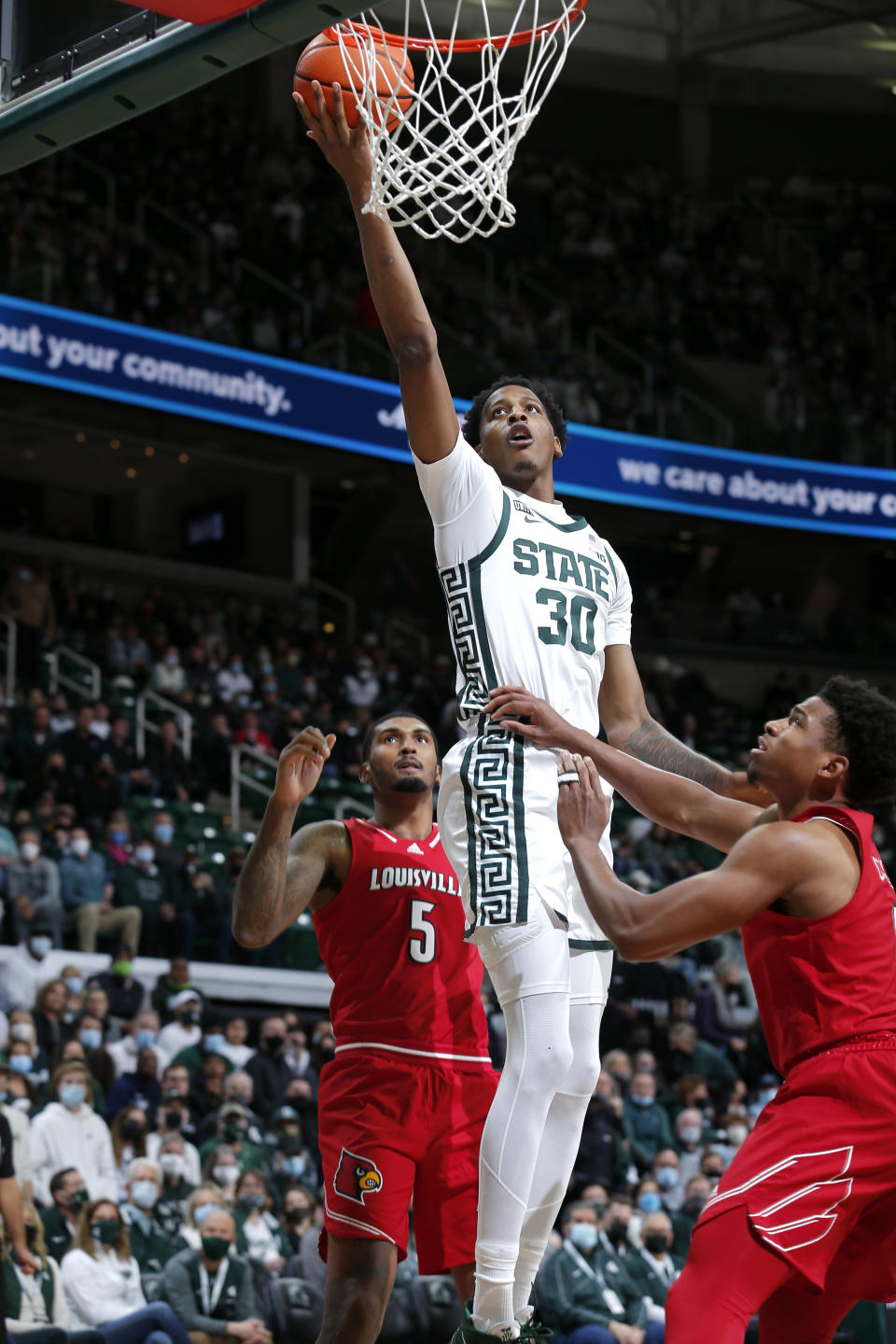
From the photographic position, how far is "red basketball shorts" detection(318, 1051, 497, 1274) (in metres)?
5.18

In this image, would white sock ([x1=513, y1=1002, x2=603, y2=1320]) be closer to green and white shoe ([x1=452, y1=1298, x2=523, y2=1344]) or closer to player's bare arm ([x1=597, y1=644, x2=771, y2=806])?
green and white shoe ([x1=452, y1=1298, x2=523, y2=1344])

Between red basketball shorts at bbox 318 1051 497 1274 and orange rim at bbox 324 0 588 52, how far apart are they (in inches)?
123

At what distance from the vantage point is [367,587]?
2477 centimetres

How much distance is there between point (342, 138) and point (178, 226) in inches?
705

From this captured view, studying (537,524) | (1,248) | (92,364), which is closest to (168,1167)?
(537,524)

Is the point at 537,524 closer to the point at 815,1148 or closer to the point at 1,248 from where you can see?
the point at 815,1148

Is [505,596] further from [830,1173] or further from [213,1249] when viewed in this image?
[213,1249]

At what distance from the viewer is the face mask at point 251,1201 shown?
32.5 ft

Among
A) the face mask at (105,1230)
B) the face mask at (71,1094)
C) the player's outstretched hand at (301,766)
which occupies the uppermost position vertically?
the player's outstretched hand at (301,766)

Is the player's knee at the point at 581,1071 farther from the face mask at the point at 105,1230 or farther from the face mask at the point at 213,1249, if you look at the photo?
the face mask at the point at 105,1230

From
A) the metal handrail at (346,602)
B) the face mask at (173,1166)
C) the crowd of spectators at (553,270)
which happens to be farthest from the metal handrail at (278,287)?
the face mask at (173,1166)

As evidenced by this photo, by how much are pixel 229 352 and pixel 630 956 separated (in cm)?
1645

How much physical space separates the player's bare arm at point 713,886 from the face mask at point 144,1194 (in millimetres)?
6584

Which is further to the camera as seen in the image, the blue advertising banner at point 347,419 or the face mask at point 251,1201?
the blue advertising banner at point 347,419
